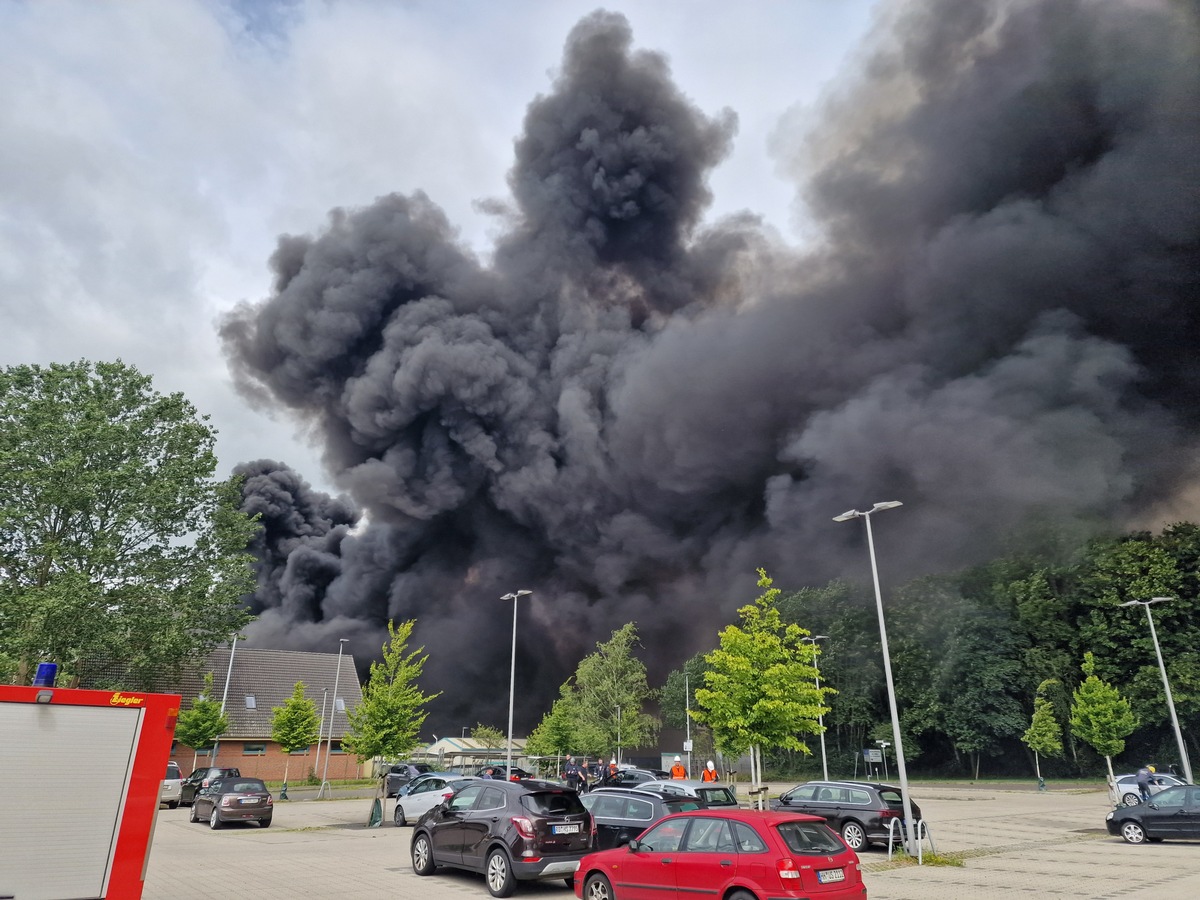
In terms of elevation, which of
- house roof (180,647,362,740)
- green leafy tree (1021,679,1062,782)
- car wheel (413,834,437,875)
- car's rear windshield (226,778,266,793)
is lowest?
car wheel (413,834,437,875)

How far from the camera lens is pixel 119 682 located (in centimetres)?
3216

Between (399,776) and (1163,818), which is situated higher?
(1163,818)

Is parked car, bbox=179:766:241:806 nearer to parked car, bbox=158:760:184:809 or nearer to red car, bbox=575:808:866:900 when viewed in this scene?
parked car, bbox=158:760:184:809

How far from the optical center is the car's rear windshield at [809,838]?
771 centimetres

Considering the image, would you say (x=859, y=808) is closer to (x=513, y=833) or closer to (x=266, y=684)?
(x=513, y=833)

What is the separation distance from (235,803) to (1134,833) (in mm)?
22823

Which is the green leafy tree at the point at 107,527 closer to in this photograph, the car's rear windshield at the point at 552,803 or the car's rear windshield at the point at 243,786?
the car's rear windshield at the point at 243,786

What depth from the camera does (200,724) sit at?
37.2m

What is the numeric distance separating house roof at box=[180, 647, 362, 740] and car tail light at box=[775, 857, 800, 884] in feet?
130

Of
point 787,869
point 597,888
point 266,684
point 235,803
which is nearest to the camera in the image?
point 787,869

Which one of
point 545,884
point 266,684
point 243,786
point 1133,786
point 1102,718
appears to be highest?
point 266,684

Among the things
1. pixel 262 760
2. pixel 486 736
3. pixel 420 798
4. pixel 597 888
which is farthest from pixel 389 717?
pixel 486 736

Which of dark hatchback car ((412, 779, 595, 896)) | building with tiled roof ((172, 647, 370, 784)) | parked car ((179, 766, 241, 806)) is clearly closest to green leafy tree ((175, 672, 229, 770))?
building with tiled roof ((172, 647, 370, 784))

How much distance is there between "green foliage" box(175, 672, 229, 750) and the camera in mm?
37062
